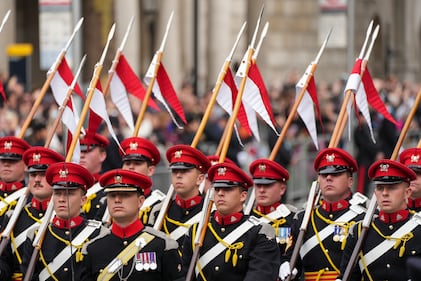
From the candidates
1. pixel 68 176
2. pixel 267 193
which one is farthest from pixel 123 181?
pixel 267 193

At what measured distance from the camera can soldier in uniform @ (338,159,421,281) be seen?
13.1 metres

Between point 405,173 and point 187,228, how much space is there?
2187mm

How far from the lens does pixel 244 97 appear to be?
49.6 feet

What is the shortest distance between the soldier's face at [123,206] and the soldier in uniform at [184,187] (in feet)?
6.10

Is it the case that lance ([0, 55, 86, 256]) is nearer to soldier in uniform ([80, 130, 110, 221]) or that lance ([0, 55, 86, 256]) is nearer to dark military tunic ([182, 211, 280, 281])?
soldier in uniform ([80, 130, 110, 221])

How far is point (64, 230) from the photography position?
43.2 feet

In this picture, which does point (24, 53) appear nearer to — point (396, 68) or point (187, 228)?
point (187, 228)

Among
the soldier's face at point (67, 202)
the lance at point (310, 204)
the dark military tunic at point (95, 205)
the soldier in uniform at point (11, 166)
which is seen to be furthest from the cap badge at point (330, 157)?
the soldier in uniform at point (11, 166)

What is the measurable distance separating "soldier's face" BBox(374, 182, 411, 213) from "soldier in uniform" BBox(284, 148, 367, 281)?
99 cm

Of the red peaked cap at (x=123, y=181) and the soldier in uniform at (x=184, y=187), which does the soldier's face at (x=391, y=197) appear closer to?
the red peaked cap at (x=123, y=181)

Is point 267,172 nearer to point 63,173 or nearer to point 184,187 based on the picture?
point 184,187

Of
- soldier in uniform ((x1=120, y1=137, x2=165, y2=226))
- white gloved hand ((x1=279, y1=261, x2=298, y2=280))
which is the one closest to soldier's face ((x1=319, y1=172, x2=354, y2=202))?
white gloved hand ((x1=279, y1=261, x2=298, y2=280))

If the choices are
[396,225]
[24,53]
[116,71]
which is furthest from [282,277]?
[24,53]

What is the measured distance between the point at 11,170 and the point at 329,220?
2.88 meters
